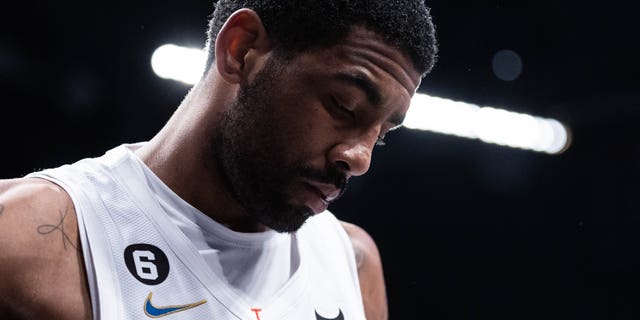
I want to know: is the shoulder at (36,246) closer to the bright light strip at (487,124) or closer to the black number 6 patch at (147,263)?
the black number 6 patch at (147,263)

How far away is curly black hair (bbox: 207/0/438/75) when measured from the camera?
1.13m

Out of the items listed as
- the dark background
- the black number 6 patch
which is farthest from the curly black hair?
the dark background

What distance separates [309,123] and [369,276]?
1.62 feet

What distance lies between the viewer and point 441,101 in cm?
470

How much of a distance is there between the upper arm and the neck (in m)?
0.33

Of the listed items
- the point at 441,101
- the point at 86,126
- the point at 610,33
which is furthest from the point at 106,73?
the point at 610,33

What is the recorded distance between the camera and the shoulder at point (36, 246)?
0.95 meters

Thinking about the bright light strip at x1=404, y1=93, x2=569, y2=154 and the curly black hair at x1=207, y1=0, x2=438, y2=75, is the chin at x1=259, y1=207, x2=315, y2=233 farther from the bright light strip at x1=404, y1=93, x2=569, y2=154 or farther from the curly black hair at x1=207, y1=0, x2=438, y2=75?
the bright light strip at x1=404, y1=93, x2=569, y2=154

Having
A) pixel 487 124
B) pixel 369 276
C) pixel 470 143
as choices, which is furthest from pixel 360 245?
pixel 470 143

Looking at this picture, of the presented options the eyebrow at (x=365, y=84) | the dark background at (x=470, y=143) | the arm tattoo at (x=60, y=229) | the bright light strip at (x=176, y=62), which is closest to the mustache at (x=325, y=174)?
the eyebrow at (x=365, y=84)

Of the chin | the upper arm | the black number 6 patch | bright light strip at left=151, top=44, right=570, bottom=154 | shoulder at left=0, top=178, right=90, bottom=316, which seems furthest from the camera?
bright light strip at left=151, top=44, right=570, bottom=154

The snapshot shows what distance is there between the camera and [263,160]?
1136 mm

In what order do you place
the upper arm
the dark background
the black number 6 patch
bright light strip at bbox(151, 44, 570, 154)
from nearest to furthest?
1. the black number 6 patch
2. the upper arm
3. the dark background
4. bright light strip at bbox(151, 44, 570, 154)

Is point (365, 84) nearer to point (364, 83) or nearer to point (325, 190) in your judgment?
point (364, 83)
